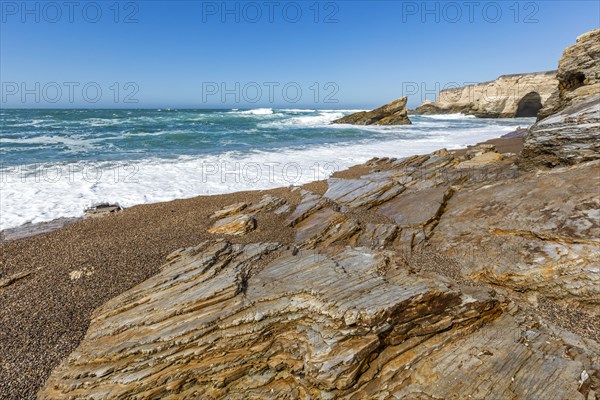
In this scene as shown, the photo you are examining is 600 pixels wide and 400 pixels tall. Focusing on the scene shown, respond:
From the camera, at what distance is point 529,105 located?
7519cm

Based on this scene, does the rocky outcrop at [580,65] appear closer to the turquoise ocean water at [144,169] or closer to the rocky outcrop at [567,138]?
the rocky outcrop at [567,138]

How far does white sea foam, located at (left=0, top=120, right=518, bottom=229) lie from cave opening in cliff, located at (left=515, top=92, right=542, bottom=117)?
64989mm

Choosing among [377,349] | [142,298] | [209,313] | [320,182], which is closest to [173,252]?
[142,298]

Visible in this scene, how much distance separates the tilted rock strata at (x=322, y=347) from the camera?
179 inches

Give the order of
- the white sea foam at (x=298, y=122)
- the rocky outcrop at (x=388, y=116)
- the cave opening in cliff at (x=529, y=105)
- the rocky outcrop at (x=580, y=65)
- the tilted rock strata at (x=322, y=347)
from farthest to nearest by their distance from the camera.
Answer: the cave opening in cliff at (x=529, y=105) < the rocky outcrop at (x=388, y=116) < the white sea foam at (x=298, y=122) < the rocky outcrop at (x=580, y=65) < the tilted rock strata at (x=322, y=347)

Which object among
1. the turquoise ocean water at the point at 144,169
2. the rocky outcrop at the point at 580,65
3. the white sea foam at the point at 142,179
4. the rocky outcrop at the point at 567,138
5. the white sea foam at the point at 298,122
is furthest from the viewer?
the white sea foam at the point at 298,122

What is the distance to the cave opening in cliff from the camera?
71.8 m

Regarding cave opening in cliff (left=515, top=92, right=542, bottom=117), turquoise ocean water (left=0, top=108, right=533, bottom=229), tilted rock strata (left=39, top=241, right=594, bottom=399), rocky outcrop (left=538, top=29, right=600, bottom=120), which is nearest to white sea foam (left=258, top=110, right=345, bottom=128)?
turquoise ocean water (left=0, top=108, right=533, bottom=229)

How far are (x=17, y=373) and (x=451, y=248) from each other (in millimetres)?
9301

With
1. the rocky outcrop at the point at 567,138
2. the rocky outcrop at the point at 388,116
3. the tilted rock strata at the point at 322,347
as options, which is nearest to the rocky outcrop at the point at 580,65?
the rocky outcrop at the point at 567,138

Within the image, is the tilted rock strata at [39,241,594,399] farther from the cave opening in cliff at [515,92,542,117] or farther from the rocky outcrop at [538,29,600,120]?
the cave opening in cliff at [515,92,542,117]

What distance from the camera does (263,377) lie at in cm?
485

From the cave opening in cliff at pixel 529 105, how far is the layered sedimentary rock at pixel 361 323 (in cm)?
8090

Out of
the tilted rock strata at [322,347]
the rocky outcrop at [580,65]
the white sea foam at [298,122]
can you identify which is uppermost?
the white sea foam at [298,122]
